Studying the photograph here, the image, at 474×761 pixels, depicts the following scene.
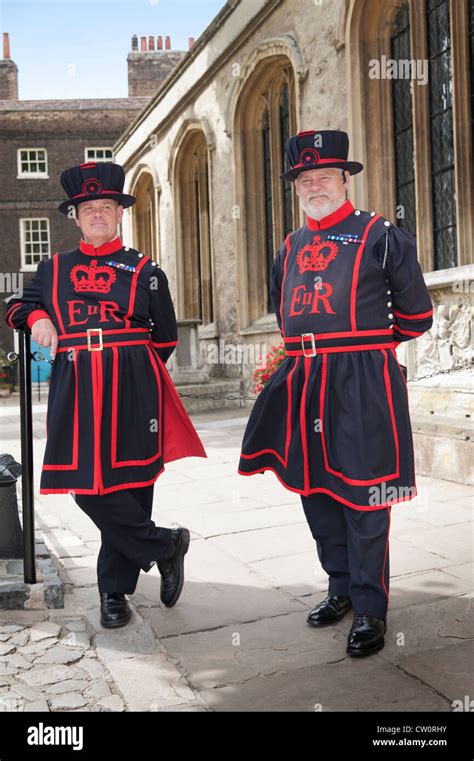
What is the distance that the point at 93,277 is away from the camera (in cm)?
343

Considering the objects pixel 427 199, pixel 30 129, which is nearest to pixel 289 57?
pixel 427 199

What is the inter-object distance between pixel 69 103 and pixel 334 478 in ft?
100

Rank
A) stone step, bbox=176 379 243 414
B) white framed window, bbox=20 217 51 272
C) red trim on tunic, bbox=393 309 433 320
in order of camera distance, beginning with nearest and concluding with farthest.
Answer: red trim on tunic, bbox=393 309 433 320, stone step, bbox=176 379 243 414, white framed window, bbox=20 217 51 272

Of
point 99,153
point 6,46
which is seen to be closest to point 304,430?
Answer: point 99,153

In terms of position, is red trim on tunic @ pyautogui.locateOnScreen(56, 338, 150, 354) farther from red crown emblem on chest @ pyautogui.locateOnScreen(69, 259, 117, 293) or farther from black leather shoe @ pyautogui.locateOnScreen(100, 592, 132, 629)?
black leather shoe @ pyautogui.locateOnScreen(100, 592, 132, 629)

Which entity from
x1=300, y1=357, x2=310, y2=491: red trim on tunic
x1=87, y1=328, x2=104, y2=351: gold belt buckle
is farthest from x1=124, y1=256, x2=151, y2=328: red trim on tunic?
x1=300, y1=357, x2=310, y2=491: red trim on tunic

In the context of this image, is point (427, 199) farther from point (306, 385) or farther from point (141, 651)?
point (141, 651)

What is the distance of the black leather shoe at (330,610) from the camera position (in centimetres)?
330

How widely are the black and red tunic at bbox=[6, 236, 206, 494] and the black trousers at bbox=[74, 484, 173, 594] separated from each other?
0.27ft

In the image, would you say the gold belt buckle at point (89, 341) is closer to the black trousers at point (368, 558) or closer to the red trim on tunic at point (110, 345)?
the red trim on tunic at point (110, 345)

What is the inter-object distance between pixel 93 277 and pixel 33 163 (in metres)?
29.2

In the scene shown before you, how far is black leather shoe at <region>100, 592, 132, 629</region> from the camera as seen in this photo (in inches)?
133

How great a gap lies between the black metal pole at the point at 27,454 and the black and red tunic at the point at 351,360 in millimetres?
1163

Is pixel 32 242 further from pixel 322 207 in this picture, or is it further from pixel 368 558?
pixel 368 558
